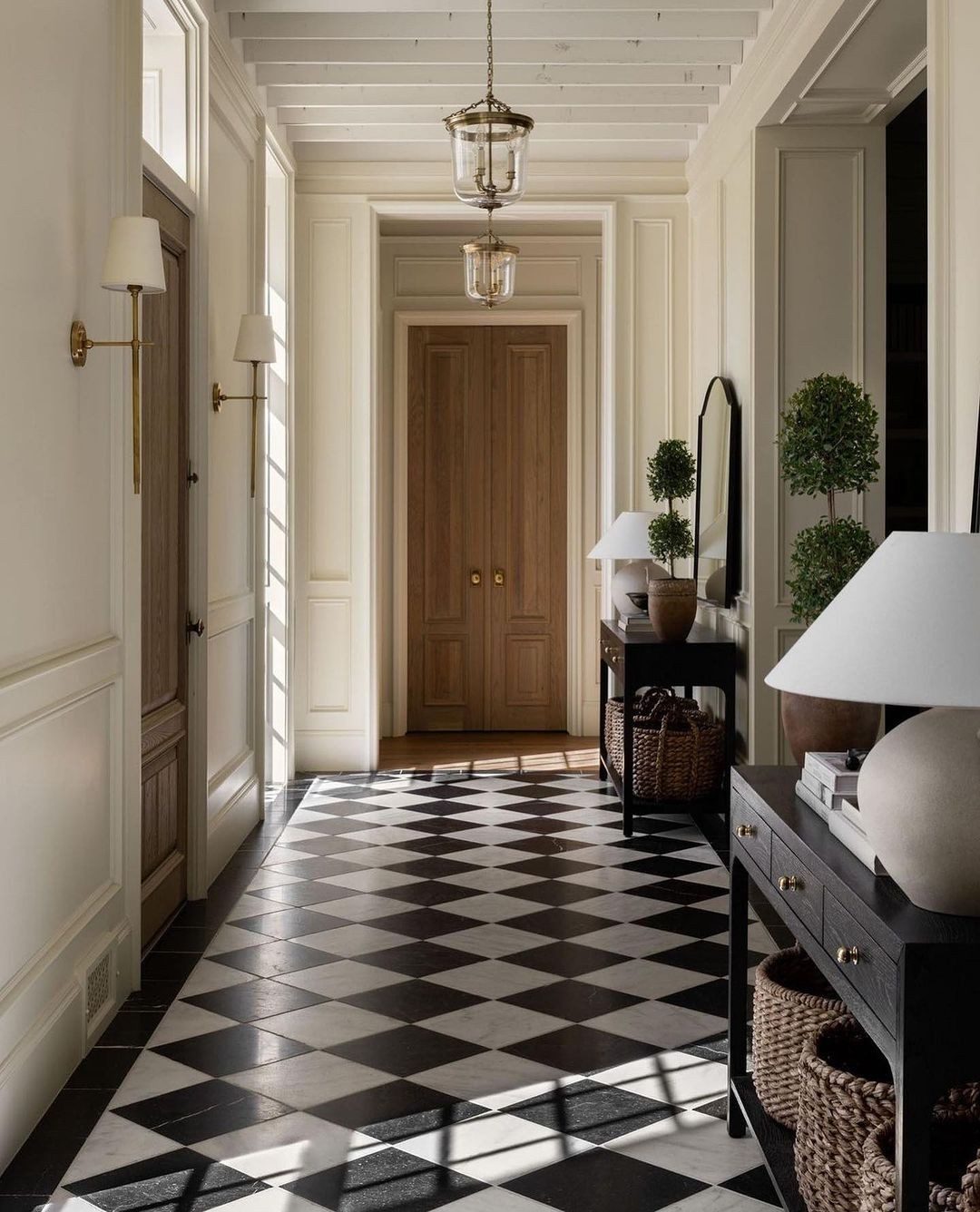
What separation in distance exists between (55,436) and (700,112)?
13.9ft

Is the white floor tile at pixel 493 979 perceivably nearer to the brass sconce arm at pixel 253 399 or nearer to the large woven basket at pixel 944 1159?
the large woven basket at pixel 944 1159

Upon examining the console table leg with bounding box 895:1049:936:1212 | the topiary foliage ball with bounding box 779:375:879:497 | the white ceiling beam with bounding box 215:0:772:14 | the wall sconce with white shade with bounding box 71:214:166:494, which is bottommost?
the console table leg with bounding box 895:1049:936:1212

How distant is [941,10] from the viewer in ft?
10.4

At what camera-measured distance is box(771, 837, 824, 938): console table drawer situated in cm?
205

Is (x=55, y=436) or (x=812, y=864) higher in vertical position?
(x=55, y=436)

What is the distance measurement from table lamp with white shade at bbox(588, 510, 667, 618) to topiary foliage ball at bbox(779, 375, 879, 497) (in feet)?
5.81

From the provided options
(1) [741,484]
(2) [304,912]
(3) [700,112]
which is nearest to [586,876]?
(2) [304,912]

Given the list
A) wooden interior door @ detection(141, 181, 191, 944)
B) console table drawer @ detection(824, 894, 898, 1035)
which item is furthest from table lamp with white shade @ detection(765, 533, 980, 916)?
wooden interior door @ detection(141, 181, 191, 944)

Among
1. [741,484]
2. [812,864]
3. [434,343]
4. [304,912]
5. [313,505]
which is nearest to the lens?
[812,864]

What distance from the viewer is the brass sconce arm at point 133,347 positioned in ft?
9.83

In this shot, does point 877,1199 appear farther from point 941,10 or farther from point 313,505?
point 313,505

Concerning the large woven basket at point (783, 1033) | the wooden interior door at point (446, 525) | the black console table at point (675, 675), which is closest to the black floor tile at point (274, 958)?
the large woven basket at point (783, 1033)

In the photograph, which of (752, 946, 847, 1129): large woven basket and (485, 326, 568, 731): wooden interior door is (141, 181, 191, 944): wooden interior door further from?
(485, 326, 568, 731): wooden interior door

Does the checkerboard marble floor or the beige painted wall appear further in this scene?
the beige painted wall
